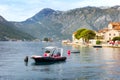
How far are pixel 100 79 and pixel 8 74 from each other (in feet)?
56.6

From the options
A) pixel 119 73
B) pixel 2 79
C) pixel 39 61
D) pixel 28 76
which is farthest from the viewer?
pixel 39 61

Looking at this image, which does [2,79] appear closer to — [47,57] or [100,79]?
[100,79]

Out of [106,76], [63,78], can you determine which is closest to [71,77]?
[63,78]

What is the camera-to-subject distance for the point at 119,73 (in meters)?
64.6

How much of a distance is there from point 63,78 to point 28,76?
21.1 feet

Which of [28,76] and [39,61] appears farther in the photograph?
[39,61]

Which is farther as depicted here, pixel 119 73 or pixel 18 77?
pixel 119 73

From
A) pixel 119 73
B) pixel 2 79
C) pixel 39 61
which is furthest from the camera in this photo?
pixel 39 61

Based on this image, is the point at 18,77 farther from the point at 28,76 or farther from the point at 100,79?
the point at 100,79

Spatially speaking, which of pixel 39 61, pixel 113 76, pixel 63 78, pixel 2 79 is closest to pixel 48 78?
pixel 63 78

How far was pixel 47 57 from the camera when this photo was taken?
284ft

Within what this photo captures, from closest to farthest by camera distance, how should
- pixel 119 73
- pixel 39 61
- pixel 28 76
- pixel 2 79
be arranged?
pixel 2 79, pixel 28 76, pixel 119 73, pixel 39 61

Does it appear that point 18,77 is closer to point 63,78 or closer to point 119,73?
point 63,78

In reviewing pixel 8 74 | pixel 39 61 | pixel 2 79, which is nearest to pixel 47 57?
pixel 39 61
